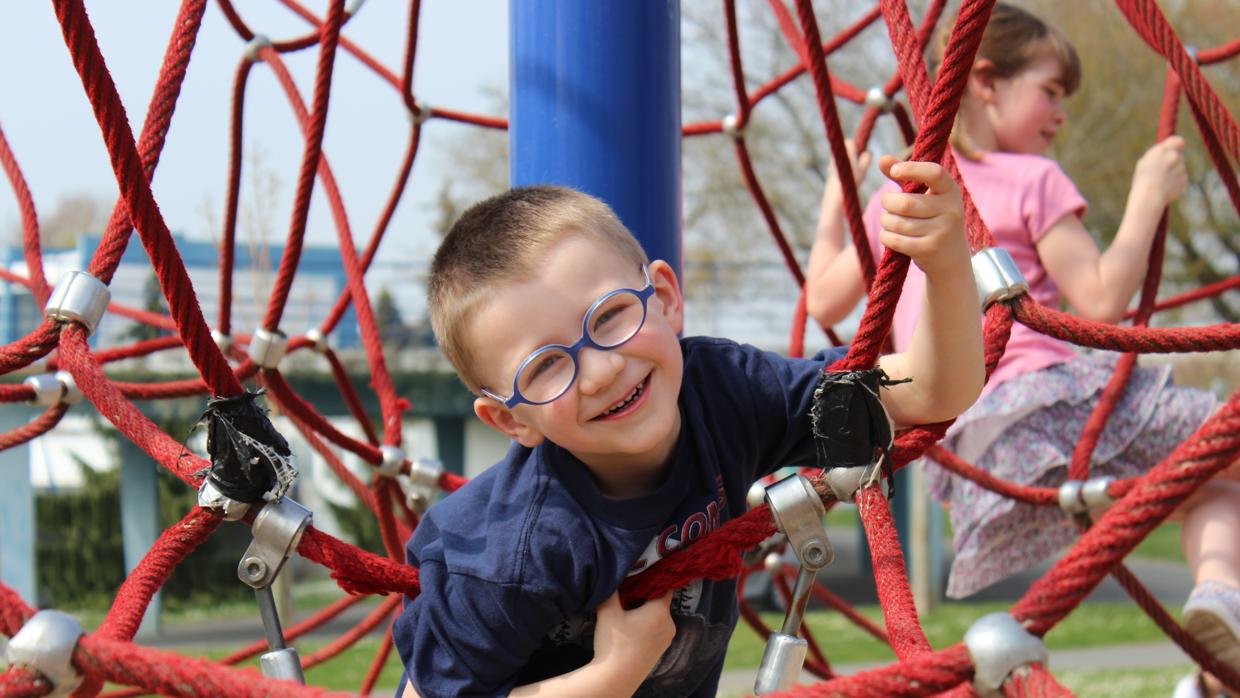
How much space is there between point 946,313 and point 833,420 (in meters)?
0.09

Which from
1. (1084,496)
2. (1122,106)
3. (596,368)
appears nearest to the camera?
(596,368)

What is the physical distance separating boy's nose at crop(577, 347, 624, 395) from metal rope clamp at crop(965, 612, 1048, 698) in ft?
0.77

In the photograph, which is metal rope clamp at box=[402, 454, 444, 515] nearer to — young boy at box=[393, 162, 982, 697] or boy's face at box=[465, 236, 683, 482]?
young boy at box=[393, 162, 982, 697]

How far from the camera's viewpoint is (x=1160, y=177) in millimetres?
1366

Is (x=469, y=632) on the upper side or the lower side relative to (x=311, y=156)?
lower

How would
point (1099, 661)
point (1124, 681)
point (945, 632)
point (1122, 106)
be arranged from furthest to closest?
1. point (1122, 106)
2. point (945, 632)
3. point (1099, 661)
4. point (1124, 681)

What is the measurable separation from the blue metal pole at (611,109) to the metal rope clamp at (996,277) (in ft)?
0.87

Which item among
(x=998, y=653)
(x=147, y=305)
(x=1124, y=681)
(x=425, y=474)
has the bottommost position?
(x=1124, y=681)

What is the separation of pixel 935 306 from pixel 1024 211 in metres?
0.76

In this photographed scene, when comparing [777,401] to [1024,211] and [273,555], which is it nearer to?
[273,555]

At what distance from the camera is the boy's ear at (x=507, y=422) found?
0.76 metres

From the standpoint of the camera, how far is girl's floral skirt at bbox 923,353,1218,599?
1378 millimetres

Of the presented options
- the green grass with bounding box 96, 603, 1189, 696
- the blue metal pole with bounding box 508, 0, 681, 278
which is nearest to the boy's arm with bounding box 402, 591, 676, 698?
the blue metal pole with bounding box 508, 0, 681, 278

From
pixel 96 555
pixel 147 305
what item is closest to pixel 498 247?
pixel 147 305
